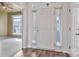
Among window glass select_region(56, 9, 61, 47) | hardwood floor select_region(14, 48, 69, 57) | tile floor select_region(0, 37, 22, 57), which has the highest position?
window glass select_region(56, 9, 61, 47)

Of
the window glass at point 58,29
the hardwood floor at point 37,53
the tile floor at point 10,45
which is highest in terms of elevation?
the window glass at point 58,29

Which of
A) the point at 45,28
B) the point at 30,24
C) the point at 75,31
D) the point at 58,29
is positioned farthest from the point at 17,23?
the point at 75,31

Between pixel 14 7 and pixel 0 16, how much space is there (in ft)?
0.50

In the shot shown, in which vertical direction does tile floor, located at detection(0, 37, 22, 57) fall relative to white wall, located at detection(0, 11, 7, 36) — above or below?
below

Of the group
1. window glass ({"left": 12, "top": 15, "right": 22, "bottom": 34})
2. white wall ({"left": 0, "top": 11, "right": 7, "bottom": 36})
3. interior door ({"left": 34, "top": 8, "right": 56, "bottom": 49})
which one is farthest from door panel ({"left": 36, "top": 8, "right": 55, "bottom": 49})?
white wall ({"left": 0, "top": 11, "right": 7, "bottom": 36})

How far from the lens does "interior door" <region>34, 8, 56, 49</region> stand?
107 cm

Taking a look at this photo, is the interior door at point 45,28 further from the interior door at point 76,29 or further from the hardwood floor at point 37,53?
the interior door at point 76,29

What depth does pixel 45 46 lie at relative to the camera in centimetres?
106

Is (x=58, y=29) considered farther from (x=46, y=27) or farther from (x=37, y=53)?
(x=37, y=53)

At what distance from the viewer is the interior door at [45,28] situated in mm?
1073

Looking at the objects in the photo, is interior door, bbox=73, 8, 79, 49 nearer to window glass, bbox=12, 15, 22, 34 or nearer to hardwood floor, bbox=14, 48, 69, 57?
hardwood floor, bbox=14, 48, 69, 57

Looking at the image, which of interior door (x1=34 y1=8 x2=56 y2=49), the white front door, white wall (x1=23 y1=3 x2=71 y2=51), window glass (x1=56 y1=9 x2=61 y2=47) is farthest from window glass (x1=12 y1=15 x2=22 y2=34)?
the white front door

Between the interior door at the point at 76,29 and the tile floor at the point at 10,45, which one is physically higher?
the interior door at the point at 76,29

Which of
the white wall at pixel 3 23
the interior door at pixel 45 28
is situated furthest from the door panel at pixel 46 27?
the white wall at pixel 3 23
